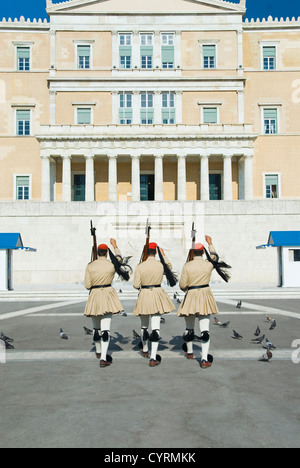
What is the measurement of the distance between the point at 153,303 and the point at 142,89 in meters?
35.9

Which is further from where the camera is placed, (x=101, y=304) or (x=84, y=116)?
(x=84, y=116)

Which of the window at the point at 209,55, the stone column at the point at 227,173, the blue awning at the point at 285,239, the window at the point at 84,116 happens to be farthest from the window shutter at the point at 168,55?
the blue awning at the point at 285,239

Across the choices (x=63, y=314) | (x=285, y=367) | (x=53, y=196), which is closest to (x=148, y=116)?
(x=53, y=196)

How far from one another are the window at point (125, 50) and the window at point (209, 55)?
6.73 meters

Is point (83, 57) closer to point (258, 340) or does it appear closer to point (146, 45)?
point (146, 45)

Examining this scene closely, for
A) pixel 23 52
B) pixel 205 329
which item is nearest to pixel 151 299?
pixel 205 329

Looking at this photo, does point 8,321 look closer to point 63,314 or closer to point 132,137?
point 63,314

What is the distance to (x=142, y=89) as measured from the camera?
4112 cm

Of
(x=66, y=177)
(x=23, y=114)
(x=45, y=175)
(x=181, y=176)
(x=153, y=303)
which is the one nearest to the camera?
(x=153, y=303)

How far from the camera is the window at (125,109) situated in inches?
1619

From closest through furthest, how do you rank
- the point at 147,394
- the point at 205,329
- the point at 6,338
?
the point at 147,394, the point at 205,329, the point at 6,338

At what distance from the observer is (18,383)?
684 cm

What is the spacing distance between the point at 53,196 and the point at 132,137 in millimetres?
8739

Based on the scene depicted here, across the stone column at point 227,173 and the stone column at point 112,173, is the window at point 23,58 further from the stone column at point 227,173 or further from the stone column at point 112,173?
the stone column at point 227,173
